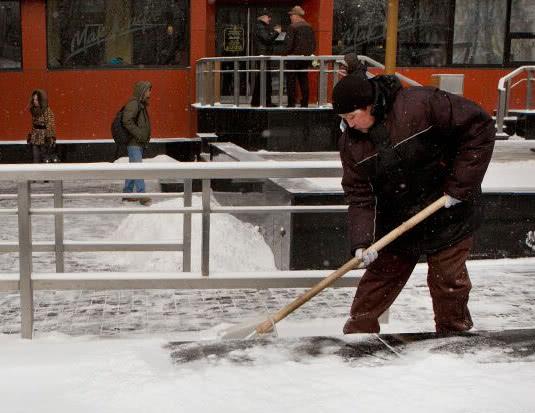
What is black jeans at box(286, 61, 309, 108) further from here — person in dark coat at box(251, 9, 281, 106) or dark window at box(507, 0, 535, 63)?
dark window at box(507, 0, 535, 63)

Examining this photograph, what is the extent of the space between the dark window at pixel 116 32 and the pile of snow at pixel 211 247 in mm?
9413

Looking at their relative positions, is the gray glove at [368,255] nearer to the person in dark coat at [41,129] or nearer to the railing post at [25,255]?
the railing post at [25,255]

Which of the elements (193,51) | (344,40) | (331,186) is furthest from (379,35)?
(331,186)

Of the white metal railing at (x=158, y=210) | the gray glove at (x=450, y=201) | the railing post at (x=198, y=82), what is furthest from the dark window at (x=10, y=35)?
the gray glove at (x=450, y=201)

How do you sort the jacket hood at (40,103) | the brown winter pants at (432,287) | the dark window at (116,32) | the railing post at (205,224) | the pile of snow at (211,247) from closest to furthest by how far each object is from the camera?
the brown winter pants at (432,287) → the railing post at (205,224) → the pile of snow at (211,247) → the jacket hood at (40,103) → the dark window at (116,32)

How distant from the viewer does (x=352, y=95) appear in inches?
168

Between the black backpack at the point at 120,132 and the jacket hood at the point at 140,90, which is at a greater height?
the jacket hood at the point at 140,90

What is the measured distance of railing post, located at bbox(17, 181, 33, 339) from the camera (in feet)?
17.8

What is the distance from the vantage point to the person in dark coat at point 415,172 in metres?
4.46

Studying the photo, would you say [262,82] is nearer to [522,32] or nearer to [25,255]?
[522,32]

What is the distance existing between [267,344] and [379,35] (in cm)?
1643

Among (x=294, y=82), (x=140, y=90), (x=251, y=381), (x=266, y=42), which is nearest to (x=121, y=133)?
(x=140, y=90)

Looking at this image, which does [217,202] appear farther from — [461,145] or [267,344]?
[267,344]

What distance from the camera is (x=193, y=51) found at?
18.8m
